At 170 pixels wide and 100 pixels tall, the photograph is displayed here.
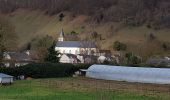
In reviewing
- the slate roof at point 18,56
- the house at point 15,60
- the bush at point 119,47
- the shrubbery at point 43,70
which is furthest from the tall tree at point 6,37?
the bush at point 119,47

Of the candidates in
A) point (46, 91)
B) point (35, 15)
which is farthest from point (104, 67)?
point (35, 15)

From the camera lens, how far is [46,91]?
34.6 m

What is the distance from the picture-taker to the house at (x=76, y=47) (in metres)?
95.7

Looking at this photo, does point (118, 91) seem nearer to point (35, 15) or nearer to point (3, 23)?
point (3, 23)

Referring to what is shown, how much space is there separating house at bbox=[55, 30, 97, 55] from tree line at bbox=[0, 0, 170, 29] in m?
24.9

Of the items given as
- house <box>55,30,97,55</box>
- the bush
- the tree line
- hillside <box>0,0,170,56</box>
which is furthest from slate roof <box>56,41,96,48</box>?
the tree line

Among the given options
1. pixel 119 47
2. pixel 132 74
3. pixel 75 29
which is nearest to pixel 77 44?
pixel 119 47

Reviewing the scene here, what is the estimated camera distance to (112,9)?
513 ft

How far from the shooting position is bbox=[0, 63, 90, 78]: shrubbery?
50.1m

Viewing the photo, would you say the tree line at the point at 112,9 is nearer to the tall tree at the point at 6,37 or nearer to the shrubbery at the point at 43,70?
the tall tree at the point at 6,37

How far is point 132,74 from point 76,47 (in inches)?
2473

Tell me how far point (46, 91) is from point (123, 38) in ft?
275

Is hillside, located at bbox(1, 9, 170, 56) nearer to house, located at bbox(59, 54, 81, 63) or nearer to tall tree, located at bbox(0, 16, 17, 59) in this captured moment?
house, located at bbox(59, 54, 81, 63)

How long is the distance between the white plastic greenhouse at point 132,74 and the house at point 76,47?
4102 centimetres
